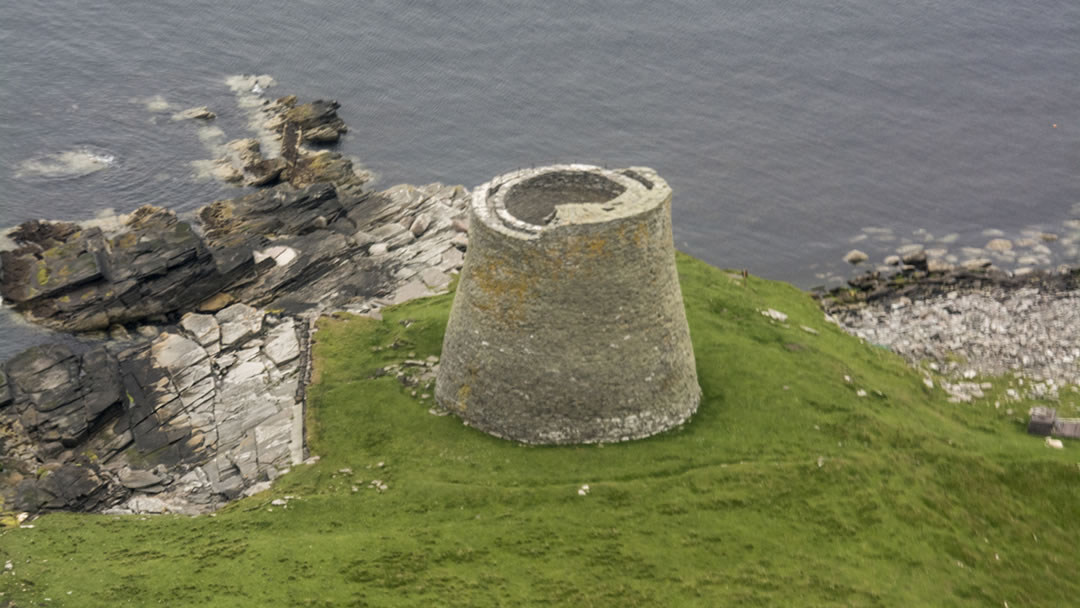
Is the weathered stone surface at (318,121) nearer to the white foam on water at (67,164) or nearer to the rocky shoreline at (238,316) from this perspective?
the rocky shoreline at (238,316)

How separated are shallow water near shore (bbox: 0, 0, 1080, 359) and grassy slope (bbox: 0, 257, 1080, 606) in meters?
24.8

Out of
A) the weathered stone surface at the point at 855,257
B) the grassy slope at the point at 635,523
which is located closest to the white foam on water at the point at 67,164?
the grassy slope at the point at 635,523

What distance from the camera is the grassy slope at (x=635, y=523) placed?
26.8 metres

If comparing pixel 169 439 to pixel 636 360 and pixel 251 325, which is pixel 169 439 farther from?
pixel 636 360

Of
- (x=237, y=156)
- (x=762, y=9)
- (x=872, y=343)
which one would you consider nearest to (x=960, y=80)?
(x=762, y=9)

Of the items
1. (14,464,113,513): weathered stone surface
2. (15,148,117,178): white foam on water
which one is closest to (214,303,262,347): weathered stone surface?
(14,464,113,513): weathered stone surface

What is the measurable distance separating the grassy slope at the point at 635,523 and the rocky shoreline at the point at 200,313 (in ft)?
10.9

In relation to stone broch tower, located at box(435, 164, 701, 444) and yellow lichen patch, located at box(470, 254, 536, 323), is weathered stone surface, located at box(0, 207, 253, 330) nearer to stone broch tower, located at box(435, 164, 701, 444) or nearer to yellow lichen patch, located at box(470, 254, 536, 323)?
stone broch tower, located at box(435, 164, 701, 444)

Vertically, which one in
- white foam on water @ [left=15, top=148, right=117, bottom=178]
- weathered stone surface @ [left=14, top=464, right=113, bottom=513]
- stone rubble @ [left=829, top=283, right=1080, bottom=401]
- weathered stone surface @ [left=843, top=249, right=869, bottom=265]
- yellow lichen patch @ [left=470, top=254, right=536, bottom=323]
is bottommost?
weathered stone surface @ [left=843, top=249, right=869, bottom=265]

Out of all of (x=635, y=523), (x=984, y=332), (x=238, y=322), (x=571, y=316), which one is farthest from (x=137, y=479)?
(x=984, y=332)

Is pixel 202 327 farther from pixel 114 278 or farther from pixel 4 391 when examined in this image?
pixel 4 391

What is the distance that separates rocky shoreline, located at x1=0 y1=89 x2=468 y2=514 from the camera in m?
35.2

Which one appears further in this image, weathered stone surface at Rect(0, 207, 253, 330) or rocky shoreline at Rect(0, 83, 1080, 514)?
weathered stone surface at Rect(0, 207, 253, 330)

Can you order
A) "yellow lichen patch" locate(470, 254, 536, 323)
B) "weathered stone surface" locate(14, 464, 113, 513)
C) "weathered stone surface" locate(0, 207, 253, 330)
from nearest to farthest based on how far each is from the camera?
"yellow lichen patch" locate(470, 254, 536, 323) < "weathered stone surface" locate(14, 464, 113, 513) < "weathered stone surface" locate(0, 207, 253, 330)
